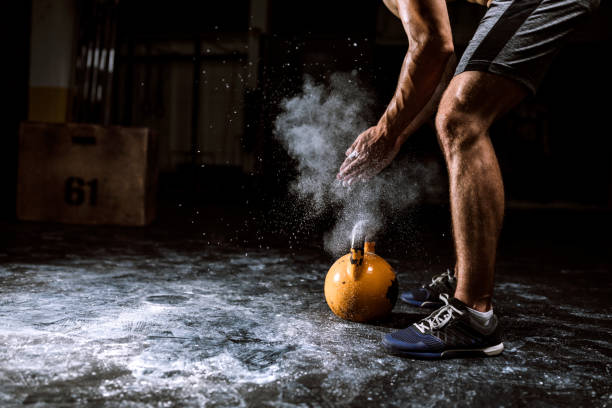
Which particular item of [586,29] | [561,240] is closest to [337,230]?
[561,240]

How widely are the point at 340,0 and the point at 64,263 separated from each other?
7.05 metres

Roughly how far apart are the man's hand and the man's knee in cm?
32

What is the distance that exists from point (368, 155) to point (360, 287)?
535mm

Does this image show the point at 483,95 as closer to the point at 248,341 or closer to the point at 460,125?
the point at 460,125

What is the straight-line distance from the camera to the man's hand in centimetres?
205

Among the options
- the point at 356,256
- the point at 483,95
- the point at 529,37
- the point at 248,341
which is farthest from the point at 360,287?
the point at 529,37

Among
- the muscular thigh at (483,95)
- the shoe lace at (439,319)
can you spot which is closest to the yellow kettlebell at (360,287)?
the shoe lace at (439,319)

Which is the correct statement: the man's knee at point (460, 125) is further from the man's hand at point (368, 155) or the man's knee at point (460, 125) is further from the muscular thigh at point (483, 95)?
the man's hand at point (368, 155)

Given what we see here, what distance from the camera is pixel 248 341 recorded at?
1753mm

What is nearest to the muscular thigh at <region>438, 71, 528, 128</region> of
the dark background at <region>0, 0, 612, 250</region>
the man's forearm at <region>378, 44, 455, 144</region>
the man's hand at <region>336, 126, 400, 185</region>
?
the man's forearm at <region>378, 44, 455, 144</region>

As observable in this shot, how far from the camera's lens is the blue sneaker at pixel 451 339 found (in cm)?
167

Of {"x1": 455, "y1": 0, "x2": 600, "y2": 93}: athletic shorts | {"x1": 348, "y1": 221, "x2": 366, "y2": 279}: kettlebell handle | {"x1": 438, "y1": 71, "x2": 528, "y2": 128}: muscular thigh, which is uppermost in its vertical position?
{"x1": 455, "y1": 0, "x2": 600, "y2": 93}: athletic shorts

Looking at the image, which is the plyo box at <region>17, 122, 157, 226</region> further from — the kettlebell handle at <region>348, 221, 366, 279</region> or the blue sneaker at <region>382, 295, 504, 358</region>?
the blue sneaker at <region>382, 295, 504, 358</region>

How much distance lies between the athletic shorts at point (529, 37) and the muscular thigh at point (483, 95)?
1.0 inches
